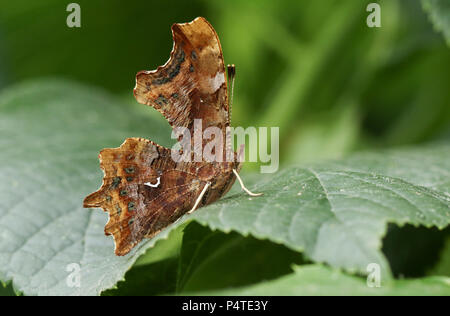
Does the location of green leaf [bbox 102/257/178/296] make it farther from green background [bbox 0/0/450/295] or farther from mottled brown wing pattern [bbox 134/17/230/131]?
mottled brown wing pattern [bbox 134/17/230/131]

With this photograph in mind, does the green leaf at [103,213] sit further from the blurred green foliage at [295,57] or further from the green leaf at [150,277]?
the blurred green foliage at [295,57]

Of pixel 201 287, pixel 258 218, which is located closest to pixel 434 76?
pixel 201 287

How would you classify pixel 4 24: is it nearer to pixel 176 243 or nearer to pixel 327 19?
pixel 327 19

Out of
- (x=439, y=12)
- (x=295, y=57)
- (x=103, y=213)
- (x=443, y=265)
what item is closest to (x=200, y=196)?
(x=103, y=213)

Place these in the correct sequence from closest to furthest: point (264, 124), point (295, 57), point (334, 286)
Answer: point (334, 286)
point (264, 124)
point (295, 57)

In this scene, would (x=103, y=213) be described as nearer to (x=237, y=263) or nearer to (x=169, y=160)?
(x=169, y=160)

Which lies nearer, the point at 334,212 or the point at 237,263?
the point at 334,212
